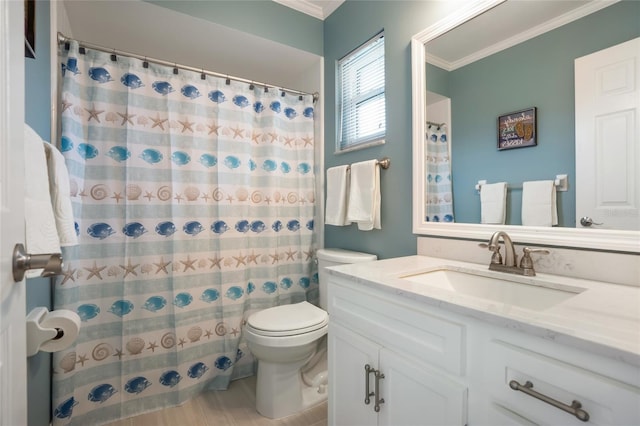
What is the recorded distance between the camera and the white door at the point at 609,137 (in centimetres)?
83

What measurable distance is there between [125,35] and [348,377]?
7.59ft

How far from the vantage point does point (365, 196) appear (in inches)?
65.0

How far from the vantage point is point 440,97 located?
1.38 m

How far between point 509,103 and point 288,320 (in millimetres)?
1408

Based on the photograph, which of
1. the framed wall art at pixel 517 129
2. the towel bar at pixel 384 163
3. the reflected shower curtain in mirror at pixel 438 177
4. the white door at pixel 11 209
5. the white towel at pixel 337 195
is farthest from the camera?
the white towel at pixel 337 195

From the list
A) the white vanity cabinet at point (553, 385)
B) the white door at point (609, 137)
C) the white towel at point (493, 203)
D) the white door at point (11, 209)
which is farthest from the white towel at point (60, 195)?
the white door at point (609, 137)

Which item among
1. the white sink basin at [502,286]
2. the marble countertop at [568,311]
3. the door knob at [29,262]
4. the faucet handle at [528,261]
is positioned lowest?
the white sink basin at [502,286]

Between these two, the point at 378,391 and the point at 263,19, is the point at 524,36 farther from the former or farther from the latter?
the point at 263,19

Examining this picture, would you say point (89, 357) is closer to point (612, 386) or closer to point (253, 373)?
point (253, 373)

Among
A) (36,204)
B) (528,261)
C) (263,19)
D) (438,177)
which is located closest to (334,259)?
(438,177)

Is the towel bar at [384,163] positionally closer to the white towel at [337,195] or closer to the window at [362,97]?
the window at [362,97]

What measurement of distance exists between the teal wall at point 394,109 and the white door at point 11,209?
55.7 inches

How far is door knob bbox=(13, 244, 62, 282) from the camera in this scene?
50 centimetres

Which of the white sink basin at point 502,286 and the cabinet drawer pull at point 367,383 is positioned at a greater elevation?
the white sink basin at point 502,286
